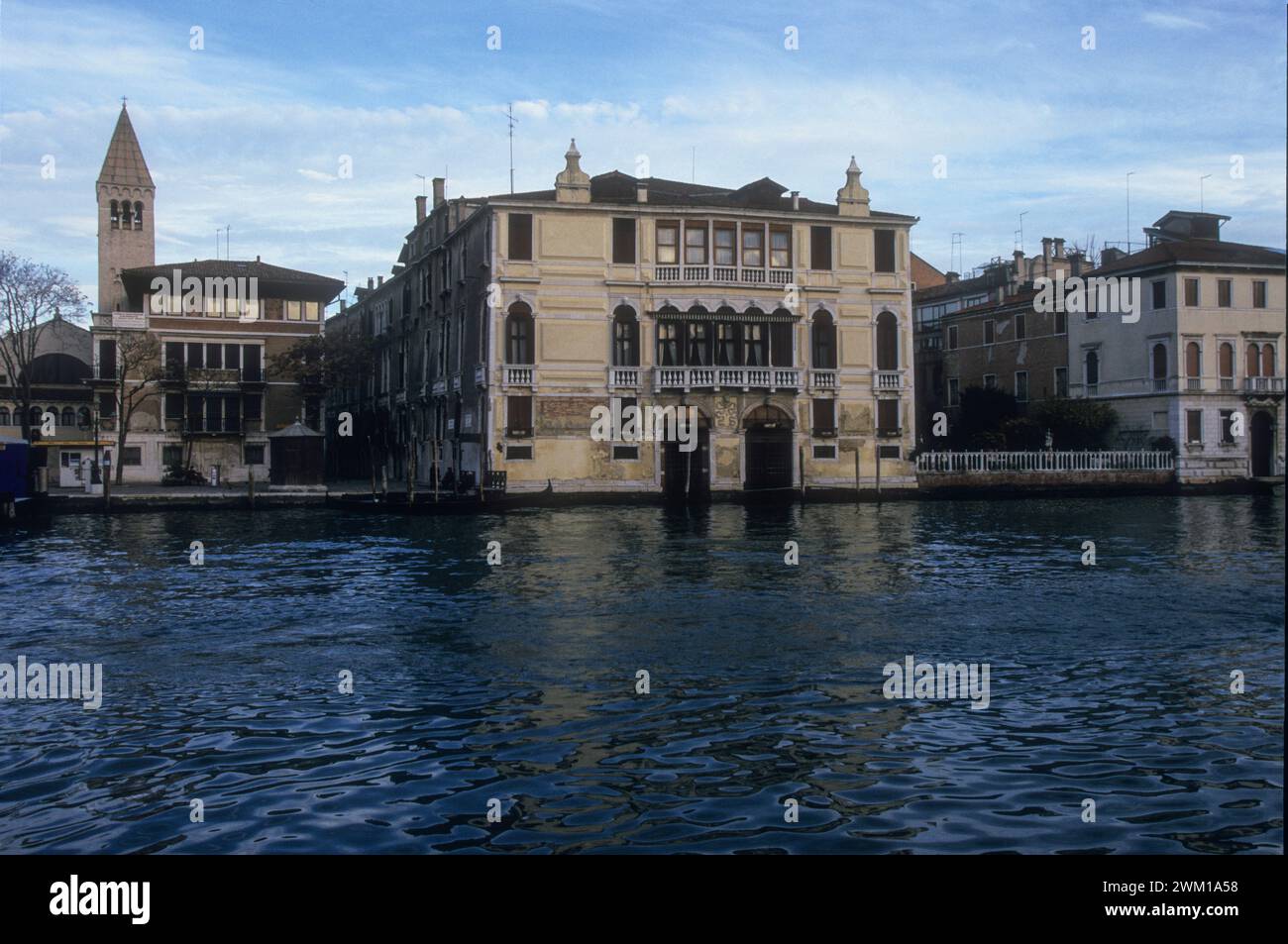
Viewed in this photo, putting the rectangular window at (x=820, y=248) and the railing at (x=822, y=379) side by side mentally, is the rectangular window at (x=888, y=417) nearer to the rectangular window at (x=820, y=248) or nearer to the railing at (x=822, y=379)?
the railing at (x=822, y=379)

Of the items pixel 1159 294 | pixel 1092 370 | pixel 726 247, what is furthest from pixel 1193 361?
pixel 726 247

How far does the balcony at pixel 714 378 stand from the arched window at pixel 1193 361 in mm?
15787

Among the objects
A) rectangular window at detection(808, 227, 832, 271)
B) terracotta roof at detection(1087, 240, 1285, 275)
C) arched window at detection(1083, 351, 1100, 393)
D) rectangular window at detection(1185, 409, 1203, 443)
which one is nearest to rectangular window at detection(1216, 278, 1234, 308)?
terracotta roof at detection(1087, 240, 1285, 275)

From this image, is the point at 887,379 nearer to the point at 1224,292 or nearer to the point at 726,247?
the point at 726,247

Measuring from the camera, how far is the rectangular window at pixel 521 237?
126 feet

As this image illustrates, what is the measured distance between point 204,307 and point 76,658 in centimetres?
3778

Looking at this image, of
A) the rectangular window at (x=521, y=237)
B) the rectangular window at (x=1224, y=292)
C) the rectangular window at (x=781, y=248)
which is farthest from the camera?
the rectangular window at (x=1224, y=292)

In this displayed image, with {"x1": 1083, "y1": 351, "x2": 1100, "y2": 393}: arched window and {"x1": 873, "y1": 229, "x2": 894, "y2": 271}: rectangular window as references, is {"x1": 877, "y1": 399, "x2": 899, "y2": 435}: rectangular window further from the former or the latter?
{"x1": 1083, "y1": 351, "x2": 1100, "y2": 393}: arched window

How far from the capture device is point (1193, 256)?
4416 centimetres

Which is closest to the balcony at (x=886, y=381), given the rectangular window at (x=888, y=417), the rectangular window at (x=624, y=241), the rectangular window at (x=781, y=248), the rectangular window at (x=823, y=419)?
the rectangular window at (x=888, y=417)

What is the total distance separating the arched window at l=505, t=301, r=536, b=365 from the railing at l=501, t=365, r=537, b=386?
11.2 inches

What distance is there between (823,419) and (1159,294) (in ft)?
47.2

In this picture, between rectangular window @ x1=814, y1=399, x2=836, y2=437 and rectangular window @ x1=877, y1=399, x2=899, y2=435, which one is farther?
rectangular window @ x1=877, y1=399, x2=899, y2=435

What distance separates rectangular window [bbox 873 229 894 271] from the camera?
136 feet
